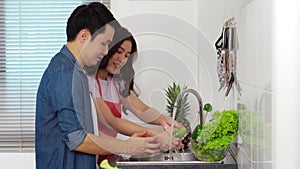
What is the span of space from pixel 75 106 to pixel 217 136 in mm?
536

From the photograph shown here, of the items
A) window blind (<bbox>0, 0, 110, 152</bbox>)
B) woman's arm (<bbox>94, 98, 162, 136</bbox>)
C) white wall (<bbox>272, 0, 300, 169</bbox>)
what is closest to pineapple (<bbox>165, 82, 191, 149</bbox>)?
woman's arm (<bbox>94, 98, 162, 136</bbox>)

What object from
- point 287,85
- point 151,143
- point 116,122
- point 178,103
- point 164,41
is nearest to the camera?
point 287,85

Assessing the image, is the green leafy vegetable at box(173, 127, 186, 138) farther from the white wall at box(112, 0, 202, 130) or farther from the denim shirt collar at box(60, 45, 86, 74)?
the denim shirt collar at box(60, 45, 86, 74)

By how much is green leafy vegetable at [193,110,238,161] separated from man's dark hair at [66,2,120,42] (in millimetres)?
556

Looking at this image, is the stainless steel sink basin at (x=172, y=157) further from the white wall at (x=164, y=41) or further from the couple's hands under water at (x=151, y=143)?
the white wall at (x=164, y=41)

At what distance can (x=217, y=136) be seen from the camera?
2.12 metres

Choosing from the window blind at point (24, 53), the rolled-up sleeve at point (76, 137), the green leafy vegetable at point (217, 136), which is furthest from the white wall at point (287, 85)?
the window blind at point (24, 53)

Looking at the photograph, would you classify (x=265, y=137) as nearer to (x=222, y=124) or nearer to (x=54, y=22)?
(x=222, y=124)

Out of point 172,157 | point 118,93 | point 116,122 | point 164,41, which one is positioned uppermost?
point 164,41

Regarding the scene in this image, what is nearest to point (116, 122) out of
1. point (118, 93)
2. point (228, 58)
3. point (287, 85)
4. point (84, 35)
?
point (118, 93)

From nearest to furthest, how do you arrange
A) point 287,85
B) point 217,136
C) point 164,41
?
point 287,85
point 217,136
point 164,41

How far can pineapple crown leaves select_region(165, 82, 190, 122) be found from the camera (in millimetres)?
2436

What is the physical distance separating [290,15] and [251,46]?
1.49ft

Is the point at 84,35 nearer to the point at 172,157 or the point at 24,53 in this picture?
the point at 172,157
